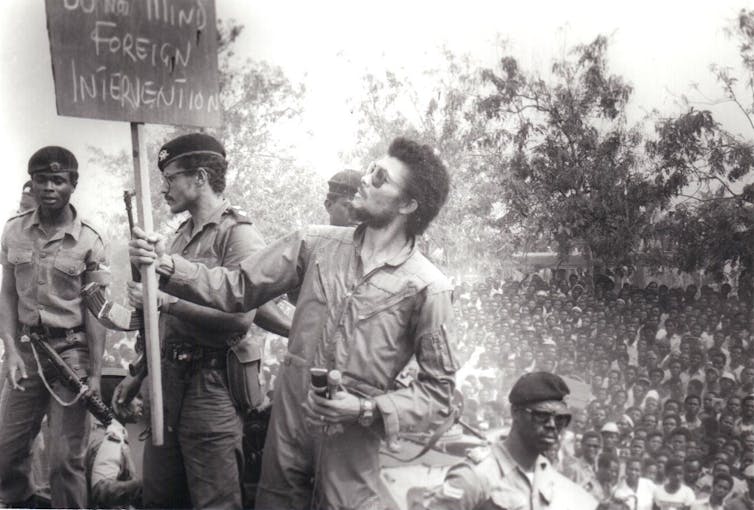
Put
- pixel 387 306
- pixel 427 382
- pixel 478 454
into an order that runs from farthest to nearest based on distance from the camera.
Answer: pixel 478 454, pixel 387 306, pixel 427 382

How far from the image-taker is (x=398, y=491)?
4.00m

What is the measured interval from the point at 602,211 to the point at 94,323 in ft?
8.99

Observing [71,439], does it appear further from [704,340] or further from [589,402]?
[704,340]

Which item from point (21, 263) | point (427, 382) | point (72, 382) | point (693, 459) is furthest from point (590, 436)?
point (21, 263)

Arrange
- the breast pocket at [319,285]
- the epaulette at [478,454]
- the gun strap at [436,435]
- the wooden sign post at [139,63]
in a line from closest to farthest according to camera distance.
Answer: the breast pocket at [319,285]
the gun strap at [436,435]
the wooden sign post at [139,63]
the epaulette at [478,454]

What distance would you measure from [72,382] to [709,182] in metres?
3.46

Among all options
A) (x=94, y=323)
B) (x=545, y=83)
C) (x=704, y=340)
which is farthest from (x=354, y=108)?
(x=704, y=340)

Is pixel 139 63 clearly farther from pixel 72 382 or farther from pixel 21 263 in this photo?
pixel 72 382

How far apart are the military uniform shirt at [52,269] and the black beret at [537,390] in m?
2.32

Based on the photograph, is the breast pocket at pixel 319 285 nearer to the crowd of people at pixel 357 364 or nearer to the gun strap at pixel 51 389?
the crowd of people at pixel 357 364

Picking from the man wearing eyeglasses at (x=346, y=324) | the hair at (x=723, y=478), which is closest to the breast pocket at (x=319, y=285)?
the man wearing eyeglasses at (x=346, y=324)

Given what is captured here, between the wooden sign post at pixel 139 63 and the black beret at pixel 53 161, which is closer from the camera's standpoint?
the wooden sign post at pixel 139 63

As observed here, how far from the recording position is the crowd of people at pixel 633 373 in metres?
4.14

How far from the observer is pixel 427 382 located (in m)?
3.39
